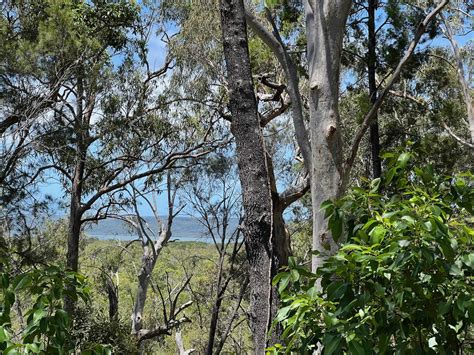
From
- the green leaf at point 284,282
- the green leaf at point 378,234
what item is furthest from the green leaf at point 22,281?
the green leaf at point 378,234

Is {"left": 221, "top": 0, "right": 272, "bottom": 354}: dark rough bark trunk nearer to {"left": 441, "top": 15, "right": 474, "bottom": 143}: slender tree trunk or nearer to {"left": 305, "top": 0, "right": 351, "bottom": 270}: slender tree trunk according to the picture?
{"left": 305, "top": 0, "right": 351, "bottom": 270}: slender tree trunk

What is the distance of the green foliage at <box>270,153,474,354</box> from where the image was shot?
4.25 ft

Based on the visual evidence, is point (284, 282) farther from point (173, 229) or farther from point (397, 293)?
point (173, 229)

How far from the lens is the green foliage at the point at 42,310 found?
4.63ft

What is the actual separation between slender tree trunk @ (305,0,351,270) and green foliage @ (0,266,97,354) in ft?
5.20

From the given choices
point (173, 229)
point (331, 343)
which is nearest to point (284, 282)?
point (331, 343)

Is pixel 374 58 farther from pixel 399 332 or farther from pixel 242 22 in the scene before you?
pixel 399 332

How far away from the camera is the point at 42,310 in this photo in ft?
4.76

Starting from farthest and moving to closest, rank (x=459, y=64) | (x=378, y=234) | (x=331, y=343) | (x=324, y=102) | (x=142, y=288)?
(x=142, y=288), (x=459, y=64), (x=324, y=102), (x=378, y=234), (x=331, y=343)

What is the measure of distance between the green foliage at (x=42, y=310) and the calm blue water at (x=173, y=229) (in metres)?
10.9

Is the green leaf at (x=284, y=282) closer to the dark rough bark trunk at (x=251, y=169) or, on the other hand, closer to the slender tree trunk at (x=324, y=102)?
the dark rough bark trunk at (x=251, y=169)

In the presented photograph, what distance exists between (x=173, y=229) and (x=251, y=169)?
10838 millimetres

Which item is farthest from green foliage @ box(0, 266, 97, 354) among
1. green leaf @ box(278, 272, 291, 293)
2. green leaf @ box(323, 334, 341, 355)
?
green leaf @ box(323, 334, 341, 355)

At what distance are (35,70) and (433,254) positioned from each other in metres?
7.46
